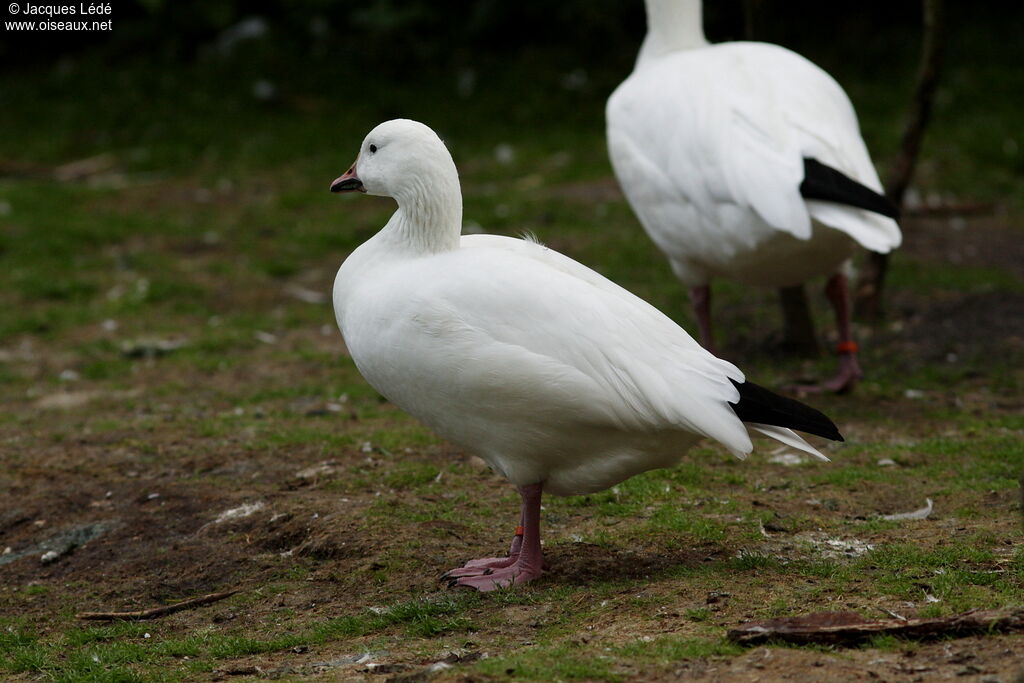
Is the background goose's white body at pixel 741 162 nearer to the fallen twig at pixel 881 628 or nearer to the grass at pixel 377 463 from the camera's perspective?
the grass at pixel 377 463

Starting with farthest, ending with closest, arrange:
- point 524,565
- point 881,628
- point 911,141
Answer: point 911,141 → point 524,565 → point 881,628

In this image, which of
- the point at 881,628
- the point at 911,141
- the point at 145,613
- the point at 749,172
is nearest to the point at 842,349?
the point at 749,172

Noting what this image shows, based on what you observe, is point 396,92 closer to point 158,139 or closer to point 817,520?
point 158,139

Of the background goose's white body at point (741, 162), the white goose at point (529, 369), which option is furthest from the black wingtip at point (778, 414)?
the background goose's white body at point (741, 162)

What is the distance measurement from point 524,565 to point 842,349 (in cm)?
289

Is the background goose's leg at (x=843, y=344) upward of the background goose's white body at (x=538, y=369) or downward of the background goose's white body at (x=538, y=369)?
downward

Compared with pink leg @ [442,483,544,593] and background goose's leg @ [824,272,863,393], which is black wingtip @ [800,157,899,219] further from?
pink leg @ [442,483,544,593]

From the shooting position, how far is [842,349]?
6.33 m

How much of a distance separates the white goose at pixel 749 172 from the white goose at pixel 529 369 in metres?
1.59

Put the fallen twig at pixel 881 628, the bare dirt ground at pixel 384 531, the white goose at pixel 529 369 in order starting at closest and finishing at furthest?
1. the fallen twig at pixel 881 628
2. the bare dirt ground at pixel 384 531
3. the white goose at pixel 529 369

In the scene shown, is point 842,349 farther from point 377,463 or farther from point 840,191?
point 377,463

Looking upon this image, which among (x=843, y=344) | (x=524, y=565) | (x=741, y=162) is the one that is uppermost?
(x=741, y=162)

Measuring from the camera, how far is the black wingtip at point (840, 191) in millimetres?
5223

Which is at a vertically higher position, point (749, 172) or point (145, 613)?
point (749, 172)
